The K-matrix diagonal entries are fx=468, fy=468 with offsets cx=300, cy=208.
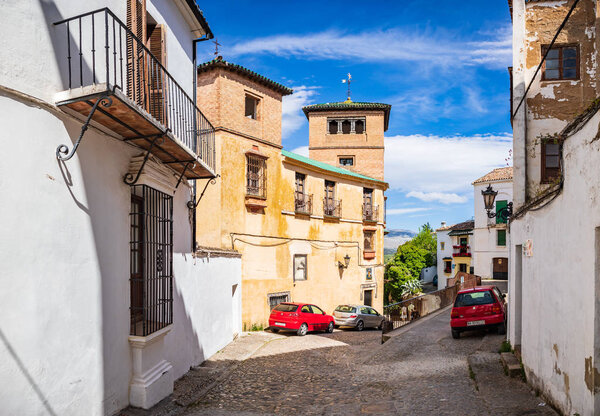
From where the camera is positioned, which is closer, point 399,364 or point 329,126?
point 399,364

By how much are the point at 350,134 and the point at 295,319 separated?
750 inches

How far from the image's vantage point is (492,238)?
43.8 meters

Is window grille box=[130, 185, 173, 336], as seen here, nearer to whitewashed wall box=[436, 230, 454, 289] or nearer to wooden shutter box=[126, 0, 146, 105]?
wooden shutter box=[126, 0, 146, 105]

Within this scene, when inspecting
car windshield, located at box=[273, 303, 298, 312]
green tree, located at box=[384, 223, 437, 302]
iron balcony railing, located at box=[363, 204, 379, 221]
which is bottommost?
green tree, located at box=[384, 223, 437, 302]

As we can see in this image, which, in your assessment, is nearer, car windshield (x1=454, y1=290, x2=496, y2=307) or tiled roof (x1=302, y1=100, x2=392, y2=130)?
car windshield (x1=454, y1=290, x2=496, y2=307)

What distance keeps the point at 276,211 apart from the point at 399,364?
1159 centimetres

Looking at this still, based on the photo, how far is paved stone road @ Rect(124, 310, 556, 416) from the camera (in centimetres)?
766

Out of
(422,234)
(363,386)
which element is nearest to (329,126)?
(363,386)

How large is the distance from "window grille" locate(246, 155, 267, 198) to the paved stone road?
24.7 feet

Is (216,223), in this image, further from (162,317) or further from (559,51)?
(559,51)

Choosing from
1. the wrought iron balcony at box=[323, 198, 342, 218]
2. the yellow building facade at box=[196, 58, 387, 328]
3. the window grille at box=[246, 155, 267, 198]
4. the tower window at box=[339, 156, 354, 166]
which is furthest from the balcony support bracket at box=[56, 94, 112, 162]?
the tower window at box=[339, 156, 354, 166]

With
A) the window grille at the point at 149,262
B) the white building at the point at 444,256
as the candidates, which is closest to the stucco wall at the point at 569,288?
the window grille at the point at 149,262

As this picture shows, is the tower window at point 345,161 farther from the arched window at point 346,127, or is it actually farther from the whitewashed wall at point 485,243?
the whitewashed wall at point 485,243

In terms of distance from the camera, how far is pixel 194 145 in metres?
10.5
